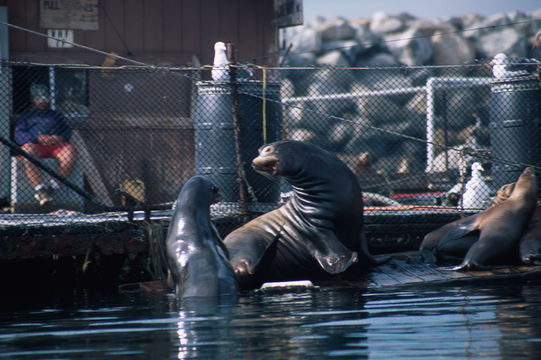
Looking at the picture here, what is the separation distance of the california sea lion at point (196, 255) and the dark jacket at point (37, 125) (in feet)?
14.1

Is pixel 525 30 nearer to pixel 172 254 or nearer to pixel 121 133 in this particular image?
pixel 121 133

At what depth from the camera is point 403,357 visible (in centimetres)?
283

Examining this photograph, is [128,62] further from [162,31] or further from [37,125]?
[37,125]

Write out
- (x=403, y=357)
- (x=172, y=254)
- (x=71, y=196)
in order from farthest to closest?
(x=71, y=196), (x=172, y=254), (x=403, y=357)

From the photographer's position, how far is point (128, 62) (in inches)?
424

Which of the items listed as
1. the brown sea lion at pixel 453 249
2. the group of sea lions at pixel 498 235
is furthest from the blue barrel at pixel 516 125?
the brown sea lion at pixel 453 249

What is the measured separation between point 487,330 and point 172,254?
2.37m

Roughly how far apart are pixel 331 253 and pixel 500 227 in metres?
1.48

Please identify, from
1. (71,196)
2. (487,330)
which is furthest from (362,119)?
(487,330)

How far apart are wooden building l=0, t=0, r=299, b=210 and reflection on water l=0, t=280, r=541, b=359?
4.91 m

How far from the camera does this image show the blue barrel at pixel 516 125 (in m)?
7.86

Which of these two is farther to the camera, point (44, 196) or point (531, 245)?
point (44, 196)

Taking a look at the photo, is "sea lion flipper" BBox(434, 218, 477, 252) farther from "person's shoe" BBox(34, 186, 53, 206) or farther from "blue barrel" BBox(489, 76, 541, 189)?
"person's shoe" BBox(34, 186, 53, 206)

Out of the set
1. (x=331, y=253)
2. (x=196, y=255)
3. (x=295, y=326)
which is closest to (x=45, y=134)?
(x=331, y=253)
